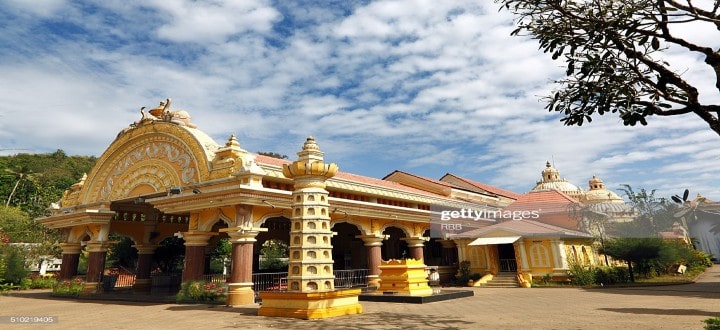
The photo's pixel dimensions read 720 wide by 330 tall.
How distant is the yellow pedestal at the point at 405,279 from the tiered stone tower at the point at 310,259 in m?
3.53

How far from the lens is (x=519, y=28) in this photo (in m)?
6.69

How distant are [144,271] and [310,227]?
1314cm

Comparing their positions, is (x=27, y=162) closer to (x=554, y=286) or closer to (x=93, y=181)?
(x=93, y=181)

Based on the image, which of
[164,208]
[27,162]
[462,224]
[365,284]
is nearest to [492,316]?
[365,284]

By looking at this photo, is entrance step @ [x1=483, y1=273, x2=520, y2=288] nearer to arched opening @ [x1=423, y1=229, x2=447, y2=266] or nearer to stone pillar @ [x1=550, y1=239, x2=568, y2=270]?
stone pillar @ [x1=550, y1=239, x2=568, y2=270]

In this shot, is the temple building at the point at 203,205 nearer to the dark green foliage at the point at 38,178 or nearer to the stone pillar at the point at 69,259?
the stone pillar at the point at 69,259

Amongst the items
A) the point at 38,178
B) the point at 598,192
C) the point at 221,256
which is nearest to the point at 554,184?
the point at 598,192

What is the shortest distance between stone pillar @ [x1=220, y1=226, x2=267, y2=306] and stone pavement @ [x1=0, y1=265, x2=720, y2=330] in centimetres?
50

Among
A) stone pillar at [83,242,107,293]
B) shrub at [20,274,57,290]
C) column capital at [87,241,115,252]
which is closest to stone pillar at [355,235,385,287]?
column capital at [87,241,115,252]

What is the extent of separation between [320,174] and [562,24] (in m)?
6.90

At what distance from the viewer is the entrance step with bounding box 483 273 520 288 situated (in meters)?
20.0

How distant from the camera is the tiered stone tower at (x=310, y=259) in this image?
33.1 feet

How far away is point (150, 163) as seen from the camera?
640 inches

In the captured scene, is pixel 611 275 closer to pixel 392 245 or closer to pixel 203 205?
pixel 392 245
